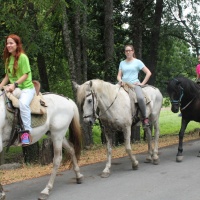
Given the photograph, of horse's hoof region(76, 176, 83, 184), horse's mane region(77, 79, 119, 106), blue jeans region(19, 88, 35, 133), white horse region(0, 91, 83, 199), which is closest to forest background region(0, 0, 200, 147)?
horse's mane region(77, 79, 119, 106)

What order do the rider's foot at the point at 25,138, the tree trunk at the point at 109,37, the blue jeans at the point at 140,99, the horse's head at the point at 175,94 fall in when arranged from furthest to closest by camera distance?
the tree trunk at the point at 109,37, the horse's head at the point at 175,94, the blue jeans at the point at 140,99, the rider's foot at the point at 25,138

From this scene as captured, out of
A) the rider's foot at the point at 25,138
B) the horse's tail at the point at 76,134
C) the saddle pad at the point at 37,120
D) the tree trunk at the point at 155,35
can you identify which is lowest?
the horse's tail at the point at 76,134

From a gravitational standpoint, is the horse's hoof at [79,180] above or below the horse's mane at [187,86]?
below

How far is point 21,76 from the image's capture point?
5.75 m

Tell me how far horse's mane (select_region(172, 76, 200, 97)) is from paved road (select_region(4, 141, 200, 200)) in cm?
176

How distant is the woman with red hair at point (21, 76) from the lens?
5590 mm

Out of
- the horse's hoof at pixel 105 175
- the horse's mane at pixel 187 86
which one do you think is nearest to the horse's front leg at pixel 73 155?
the horse's hoof at pixel 105 175

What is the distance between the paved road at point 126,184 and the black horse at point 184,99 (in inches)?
38.8

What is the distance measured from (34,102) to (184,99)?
14.6 feet

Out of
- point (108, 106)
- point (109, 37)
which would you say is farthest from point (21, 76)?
point (109, 37)

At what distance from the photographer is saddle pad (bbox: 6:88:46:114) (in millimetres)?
5586

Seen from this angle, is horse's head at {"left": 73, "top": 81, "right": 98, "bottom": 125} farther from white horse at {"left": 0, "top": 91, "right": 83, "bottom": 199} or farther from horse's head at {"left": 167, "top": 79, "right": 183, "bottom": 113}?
horse's head at {"left": 167, "top": 79, "right": 183, "bottom": 113}

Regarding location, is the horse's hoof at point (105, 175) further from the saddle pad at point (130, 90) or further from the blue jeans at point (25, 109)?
the blue jeans at point (25, 109)

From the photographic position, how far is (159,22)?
1795 cm
